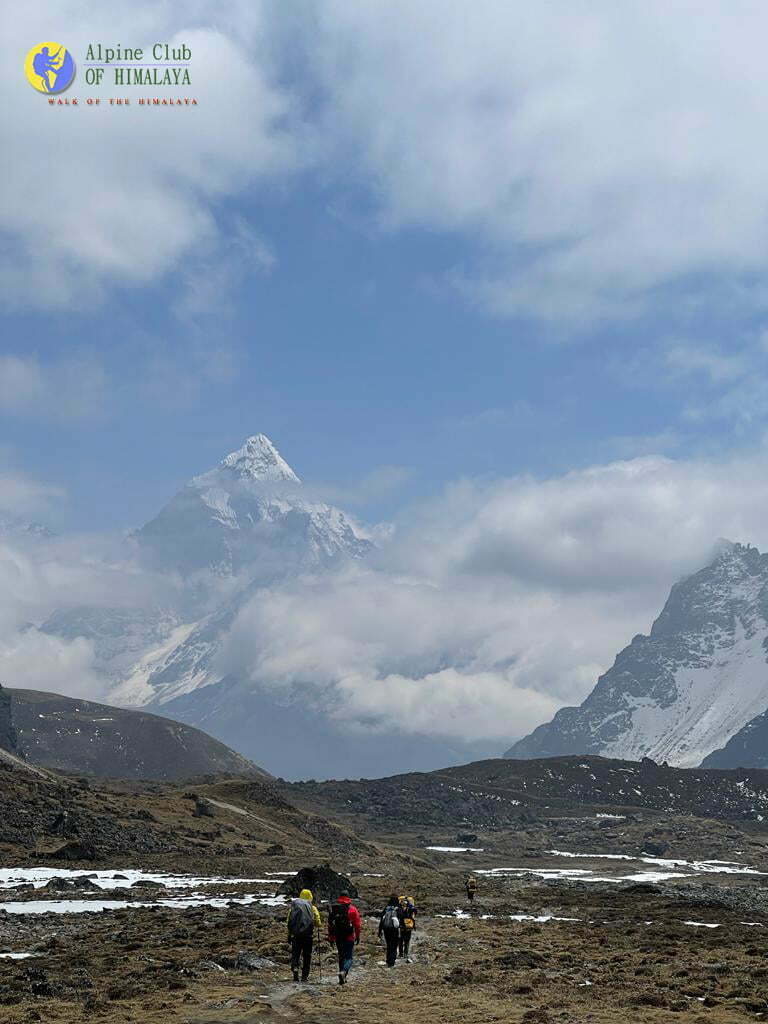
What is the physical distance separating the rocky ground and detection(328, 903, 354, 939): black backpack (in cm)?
141

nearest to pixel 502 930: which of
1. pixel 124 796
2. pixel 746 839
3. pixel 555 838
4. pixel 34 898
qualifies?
pixel 34 898

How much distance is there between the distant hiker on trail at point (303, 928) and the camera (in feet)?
90.3

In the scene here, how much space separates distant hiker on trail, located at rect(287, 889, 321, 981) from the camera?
2753cm

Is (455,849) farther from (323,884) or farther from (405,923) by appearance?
(405,923)

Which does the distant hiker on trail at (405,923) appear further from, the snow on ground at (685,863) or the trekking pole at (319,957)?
the snow on ground at (685,863)

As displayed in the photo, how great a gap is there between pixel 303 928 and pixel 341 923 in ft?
3.46

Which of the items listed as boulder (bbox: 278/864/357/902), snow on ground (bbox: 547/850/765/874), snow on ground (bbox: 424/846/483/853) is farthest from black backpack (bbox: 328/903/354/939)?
snow on ground (bbox: 424/846/483/853)

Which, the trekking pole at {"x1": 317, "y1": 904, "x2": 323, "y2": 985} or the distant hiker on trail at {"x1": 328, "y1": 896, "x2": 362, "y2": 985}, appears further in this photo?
the trekking pole at {"x1": 317, "y1": 904, "x2": 323, "y2": 985}

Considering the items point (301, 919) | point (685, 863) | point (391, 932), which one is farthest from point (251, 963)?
point (685, 863)

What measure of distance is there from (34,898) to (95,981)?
23384 mm

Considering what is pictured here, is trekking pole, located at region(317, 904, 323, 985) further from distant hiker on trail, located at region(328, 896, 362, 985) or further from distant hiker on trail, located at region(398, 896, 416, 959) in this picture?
distant hiker on trail, located at region(398, 896, 416, 959)

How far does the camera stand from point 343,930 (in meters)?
27.8

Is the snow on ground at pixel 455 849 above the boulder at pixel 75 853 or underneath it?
underneath

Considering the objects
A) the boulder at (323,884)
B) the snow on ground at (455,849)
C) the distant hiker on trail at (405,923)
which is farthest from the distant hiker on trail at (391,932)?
the snow on ground at (455,849)
